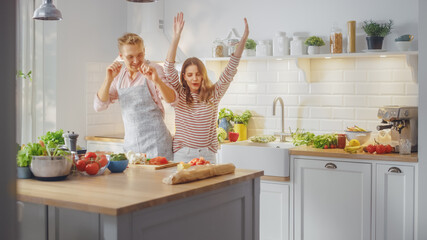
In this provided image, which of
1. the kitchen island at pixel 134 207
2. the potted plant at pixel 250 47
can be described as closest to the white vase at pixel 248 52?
the potted plant at pixel 250 47

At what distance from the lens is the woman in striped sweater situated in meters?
3.91

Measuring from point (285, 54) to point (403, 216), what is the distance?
1.79 metres

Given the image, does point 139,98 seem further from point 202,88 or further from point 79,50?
point 79,50

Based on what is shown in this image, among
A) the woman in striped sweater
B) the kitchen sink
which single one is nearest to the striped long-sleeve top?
the woman in striped sweater

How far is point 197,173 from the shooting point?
262 cm

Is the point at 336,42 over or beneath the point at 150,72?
over

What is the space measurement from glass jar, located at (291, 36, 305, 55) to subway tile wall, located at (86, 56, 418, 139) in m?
0.19

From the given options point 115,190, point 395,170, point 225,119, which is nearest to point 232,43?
point 225,119

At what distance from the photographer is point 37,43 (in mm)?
4973

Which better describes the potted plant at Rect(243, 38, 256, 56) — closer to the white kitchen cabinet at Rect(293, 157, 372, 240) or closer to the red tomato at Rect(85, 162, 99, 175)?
the white kitchen cabinet at Rect(293, 157, 372, 240)

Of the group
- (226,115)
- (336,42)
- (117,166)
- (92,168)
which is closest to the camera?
(92,168)

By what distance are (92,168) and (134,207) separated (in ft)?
2.71

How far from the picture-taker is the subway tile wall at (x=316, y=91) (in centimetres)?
427

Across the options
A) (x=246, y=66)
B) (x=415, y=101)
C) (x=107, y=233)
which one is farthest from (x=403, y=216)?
(x=107, y=233)
